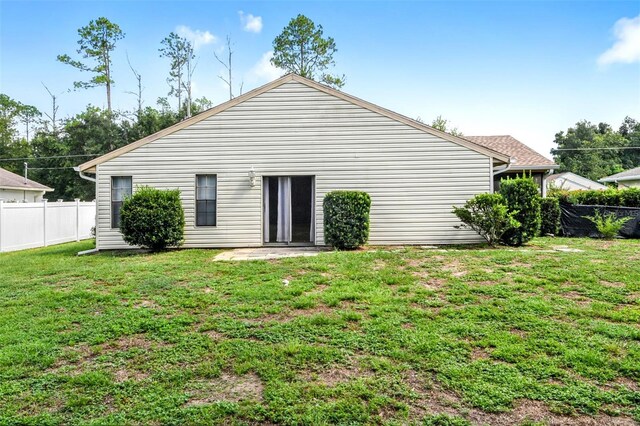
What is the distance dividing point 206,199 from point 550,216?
32.2 feet

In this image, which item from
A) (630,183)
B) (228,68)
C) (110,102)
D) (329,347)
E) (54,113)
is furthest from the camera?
(54,113)

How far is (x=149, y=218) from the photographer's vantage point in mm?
8289

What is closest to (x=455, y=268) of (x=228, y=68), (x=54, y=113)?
(x=228, y=68)

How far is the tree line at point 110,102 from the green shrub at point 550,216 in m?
16.7

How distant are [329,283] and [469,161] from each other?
6.02 meters

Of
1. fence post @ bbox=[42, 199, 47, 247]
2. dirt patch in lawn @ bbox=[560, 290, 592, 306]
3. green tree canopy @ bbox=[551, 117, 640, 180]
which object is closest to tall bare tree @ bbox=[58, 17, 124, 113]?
fence post @ bbox=[42, 199, 47, 247]

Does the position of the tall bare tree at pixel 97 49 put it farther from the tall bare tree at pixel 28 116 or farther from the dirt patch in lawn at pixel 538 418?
the dirt patch in lawn at pixel 538 418

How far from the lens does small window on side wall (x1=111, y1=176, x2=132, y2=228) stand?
372 inches

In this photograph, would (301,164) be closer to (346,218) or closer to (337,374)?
(346,218)

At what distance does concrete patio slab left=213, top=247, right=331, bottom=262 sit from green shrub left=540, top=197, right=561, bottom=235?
263 inches

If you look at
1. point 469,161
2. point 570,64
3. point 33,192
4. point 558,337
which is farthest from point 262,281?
point 33,192

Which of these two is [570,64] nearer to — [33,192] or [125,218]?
[125,218]

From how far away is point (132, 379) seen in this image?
2840 mm

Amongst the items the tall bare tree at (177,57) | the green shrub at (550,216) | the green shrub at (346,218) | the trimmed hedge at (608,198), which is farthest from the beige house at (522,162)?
the tall bare tree at (177,57)
